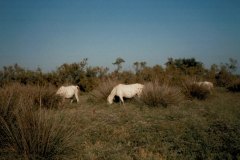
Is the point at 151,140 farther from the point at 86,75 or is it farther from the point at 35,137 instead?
the point at 86,75

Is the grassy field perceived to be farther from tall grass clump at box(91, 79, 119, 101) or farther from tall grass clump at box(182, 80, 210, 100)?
tall grass clump at box(182, 80, 210, 100)

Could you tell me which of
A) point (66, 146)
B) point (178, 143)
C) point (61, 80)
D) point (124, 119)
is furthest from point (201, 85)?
point (61, 80)

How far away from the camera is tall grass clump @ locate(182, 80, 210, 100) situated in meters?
14.1

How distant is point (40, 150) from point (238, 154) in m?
3.61

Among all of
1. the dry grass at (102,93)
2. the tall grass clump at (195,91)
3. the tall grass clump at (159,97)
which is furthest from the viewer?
the tall grass clump at (195,91)

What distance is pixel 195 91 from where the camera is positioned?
46.5 ft

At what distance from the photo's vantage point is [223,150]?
5.02 m

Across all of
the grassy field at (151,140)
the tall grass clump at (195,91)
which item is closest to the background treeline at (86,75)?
the tall grass clump at (195,91)

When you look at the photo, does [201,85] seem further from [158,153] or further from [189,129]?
[158,153]

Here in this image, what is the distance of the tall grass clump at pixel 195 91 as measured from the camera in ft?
46.1

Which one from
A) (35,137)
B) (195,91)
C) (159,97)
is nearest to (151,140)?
(35,137)

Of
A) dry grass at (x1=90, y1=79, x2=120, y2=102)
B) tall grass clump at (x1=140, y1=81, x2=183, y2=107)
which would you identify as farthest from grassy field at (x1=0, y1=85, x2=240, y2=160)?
dry grass at (x1=90, y1=79, x2=120, y2=102)

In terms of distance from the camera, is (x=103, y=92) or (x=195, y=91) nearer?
(x=103, y=92)

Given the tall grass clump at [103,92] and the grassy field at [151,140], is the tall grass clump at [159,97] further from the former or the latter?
the grassy field at [151,140]
